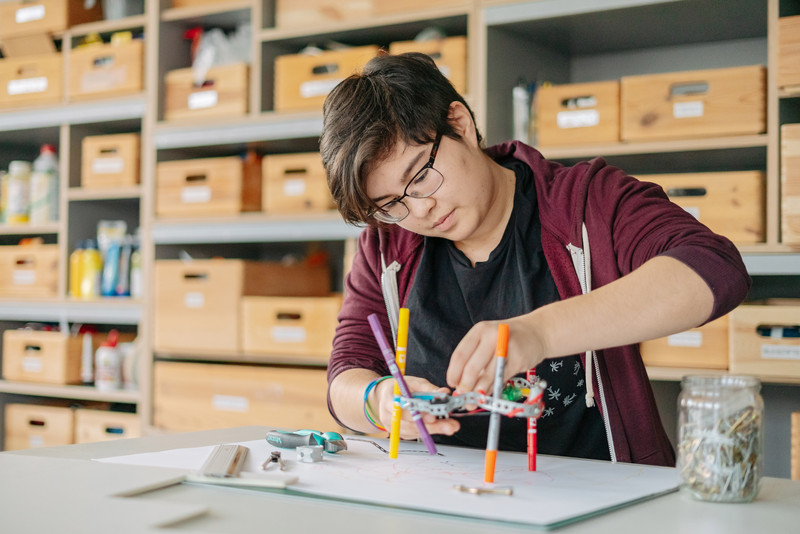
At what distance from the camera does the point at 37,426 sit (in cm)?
303

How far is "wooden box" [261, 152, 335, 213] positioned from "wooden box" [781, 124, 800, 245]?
1213 mm

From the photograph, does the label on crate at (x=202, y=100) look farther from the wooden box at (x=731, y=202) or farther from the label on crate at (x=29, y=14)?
the wooden box at (x=731, y=202)

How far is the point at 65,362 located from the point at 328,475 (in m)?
2.27

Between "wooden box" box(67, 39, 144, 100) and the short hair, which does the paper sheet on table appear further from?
"wooden box" box(67, 39, 144, 100)

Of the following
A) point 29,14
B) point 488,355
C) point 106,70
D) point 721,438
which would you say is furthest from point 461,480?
point 29,14

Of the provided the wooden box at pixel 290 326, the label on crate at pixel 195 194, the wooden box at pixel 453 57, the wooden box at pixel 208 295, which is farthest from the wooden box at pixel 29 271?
the wooden box at pixel 453 57

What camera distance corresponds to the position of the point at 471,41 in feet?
7.43

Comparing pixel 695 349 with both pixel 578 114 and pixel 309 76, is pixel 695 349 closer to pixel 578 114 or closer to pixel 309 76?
pixel 578 114

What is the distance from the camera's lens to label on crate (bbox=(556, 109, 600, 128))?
212cm

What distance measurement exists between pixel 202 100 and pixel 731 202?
1.65 m

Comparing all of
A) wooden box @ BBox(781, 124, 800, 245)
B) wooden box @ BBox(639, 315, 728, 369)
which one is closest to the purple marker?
wooden box @ BBox(639, 315, 728, 369)

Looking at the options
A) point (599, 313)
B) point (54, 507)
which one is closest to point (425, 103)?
point (599, 313)

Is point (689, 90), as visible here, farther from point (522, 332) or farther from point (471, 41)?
point (522, 332)

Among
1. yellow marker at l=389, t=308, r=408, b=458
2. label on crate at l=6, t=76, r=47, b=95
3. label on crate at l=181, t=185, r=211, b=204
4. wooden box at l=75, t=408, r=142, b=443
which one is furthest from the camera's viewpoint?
label on crate at l=6, t=76, r=47, b=95
